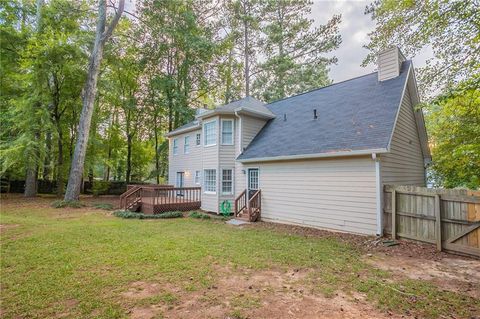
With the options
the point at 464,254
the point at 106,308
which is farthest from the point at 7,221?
the point at 464,254

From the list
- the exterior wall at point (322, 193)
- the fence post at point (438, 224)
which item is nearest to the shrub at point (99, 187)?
the exterior wall at point (322, 193)

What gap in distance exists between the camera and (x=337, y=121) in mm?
9391

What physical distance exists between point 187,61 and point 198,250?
67.3ft

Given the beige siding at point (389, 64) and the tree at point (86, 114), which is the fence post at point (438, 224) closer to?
the beige siding at point (389, 64)

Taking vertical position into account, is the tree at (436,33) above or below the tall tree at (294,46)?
below

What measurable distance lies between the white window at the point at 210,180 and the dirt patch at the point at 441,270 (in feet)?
28.0

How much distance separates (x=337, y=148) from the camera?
7883 mm

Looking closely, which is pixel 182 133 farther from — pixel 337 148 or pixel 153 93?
pixel 337 148

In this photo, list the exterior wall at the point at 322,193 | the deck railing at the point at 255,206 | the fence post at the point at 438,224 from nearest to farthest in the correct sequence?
the fence post at the point at 438,224, the exterior wall at the point at 322,193, the deck railing at the point at 255,206

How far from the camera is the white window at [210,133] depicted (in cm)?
1276

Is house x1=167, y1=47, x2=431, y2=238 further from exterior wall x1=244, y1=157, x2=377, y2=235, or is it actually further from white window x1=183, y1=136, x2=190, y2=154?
white window x1=183, y1=136, x2=190, y2=154

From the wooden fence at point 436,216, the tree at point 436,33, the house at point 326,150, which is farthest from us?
the house at point 326,150

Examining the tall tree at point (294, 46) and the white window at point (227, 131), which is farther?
the tall tree at point (294, 46)

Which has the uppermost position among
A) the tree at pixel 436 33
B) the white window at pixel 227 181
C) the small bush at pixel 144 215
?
the tree at pixel 436 33
